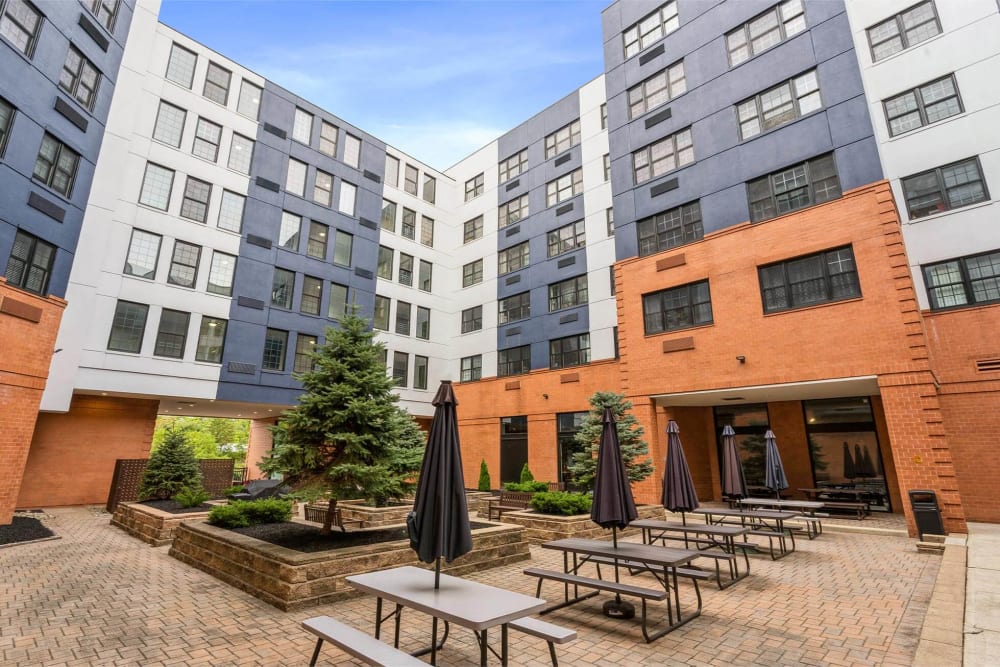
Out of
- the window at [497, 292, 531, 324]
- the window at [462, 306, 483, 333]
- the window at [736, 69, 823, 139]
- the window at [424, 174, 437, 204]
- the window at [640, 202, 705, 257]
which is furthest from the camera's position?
the window at [424, 174, 437, 204]

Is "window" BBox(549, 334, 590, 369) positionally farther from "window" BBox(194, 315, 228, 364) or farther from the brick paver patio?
"window" BBox(194, 315, 228, 364)

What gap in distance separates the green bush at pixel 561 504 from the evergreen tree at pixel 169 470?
11.3m

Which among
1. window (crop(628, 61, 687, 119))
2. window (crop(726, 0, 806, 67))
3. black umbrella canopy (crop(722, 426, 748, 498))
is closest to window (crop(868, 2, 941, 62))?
window (crop(726, 0, 806, 67))

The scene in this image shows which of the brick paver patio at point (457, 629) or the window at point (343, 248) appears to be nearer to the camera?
the brick paver patio at point (457, 629)

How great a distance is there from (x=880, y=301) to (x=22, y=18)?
86.0 ft

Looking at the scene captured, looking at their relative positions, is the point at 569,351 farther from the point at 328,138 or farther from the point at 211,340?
the point at 328,138

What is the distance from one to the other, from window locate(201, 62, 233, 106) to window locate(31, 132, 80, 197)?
796 centimetres

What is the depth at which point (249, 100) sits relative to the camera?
22500 millimetres

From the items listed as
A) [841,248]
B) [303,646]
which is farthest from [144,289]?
[841,248]

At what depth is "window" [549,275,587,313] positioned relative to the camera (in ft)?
74.9

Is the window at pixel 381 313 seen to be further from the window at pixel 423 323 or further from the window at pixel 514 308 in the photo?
the window at pixel 514 308

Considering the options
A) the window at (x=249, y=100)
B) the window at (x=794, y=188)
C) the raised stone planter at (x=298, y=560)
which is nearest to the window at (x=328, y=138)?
the window at (x=249, y=100)

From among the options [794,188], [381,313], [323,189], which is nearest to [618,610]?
[794,188]

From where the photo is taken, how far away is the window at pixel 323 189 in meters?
24.3
